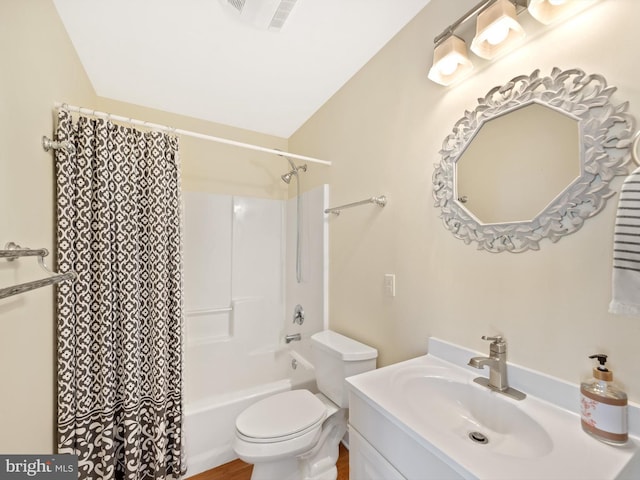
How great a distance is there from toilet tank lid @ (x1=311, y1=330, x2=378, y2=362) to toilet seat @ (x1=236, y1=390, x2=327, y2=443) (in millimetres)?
302

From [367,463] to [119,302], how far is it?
1.36 meters

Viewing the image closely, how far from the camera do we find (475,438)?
83cm

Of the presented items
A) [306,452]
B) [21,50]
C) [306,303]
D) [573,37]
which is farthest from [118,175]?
[573,37]

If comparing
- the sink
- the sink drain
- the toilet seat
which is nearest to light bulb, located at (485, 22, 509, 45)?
the sink

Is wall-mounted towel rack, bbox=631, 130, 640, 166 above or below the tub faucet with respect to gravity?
above

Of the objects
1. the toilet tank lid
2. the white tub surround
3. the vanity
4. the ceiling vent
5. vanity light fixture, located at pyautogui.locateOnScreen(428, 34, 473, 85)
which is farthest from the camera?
the white tub surround

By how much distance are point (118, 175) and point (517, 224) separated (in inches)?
72.1

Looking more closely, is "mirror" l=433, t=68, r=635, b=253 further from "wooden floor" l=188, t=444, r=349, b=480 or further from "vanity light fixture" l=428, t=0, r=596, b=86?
"wooden floor" l=188, t=444, r=349, b=480

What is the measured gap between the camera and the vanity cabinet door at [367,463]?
792 millimetres

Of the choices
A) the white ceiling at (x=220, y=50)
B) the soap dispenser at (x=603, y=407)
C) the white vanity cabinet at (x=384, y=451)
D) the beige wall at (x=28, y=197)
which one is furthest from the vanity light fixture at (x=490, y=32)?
the beige wall at (x=28, y=197)

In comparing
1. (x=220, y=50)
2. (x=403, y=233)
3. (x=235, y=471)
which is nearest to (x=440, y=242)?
(x=403, y=233)

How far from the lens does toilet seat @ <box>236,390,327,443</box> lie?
4.19 ft

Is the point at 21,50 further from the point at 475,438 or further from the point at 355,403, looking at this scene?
the point at 475,438

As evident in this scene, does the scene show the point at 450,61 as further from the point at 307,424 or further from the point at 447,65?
the point at 307,424
